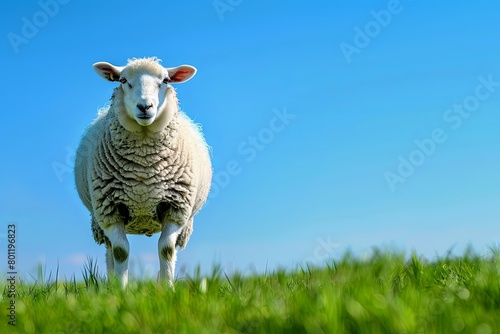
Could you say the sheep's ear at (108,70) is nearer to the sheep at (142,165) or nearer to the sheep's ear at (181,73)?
the sheep at (142,165)

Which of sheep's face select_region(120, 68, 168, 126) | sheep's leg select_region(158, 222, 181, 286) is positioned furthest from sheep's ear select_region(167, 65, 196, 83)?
sheep's leg select_region(158, 222, 181, 286)

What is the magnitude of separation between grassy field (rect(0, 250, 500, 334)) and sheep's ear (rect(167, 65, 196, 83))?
10.7ft

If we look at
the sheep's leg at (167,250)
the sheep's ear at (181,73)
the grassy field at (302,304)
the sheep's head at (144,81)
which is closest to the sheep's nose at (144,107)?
the sheep's head at (144,81)

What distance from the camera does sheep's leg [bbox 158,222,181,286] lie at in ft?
25.0

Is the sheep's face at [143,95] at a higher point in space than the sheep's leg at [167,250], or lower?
higher

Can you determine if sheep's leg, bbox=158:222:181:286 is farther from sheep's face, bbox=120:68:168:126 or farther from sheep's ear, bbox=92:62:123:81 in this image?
sheep's ear, bbox=92:62:123:81

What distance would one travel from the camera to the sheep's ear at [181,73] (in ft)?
26.8

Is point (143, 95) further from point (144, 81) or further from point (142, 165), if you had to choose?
point (142, 165)

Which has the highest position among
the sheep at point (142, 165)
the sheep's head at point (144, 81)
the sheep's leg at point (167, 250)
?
the sheep's head at point (144, 81)

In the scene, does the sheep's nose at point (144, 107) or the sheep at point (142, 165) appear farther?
the sheep at point (142, 165)

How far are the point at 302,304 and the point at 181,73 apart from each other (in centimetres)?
513

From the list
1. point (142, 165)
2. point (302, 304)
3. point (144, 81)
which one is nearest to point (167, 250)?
point (142, 165)

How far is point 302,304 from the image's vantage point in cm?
375

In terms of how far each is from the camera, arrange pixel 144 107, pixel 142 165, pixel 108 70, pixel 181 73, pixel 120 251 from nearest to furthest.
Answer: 1. pixel 144 107
2. pixel 120 251
3. pixel 142 165
4. pixel 108 70
5. pixel 181 73
